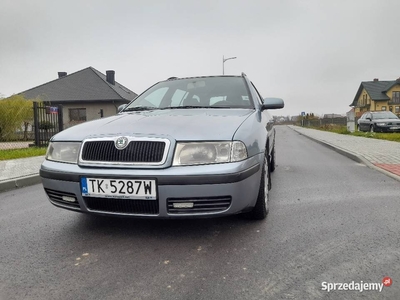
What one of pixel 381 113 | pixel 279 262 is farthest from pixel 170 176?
pixel 381 113

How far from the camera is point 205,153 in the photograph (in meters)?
2.40

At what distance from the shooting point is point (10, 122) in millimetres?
15383

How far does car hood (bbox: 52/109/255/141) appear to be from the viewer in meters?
2.48

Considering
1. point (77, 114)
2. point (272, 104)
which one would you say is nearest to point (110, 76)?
point (77, 114)

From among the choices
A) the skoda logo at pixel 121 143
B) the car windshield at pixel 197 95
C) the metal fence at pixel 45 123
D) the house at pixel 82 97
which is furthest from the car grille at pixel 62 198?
the house at pixel 82 97

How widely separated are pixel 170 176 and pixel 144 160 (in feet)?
0.82

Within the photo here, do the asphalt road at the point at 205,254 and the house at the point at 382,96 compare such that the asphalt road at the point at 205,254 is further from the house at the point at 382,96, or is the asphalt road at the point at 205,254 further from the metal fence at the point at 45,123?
the house at the point at 382,96

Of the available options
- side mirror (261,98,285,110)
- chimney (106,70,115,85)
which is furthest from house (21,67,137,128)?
side mirror (261,98,285,110)

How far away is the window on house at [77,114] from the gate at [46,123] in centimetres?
1687

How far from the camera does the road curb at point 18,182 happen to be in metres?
4.93

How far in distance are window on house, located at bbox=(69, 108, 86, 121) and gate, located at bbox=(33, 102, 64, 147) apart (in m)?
16.9

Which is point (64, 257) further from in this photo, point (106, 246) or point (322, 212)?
point (322, 212)

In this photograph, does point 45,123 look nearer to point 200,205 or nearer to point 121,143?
point 121,143

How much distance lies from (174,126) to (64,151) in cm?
98
